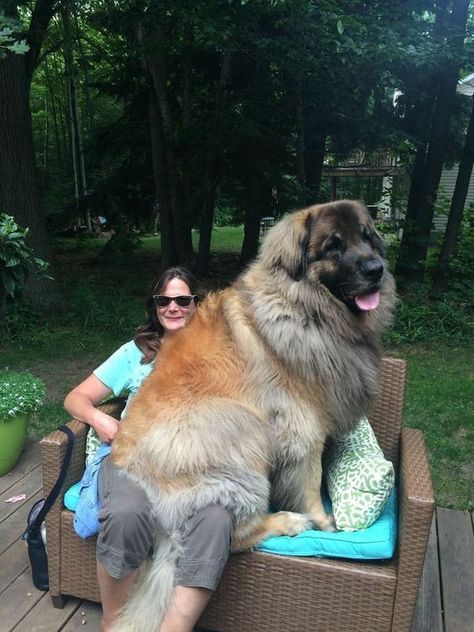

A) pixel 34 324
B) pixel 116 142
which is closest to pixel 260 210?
pixel 116 142

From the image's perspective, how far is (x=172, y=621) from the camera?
180cm

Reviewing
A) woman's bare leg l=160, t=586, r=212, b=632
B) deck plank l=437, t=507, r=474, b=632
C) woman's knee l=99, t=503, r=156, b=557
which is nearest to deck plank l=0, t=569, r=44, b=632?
woman's knee l=99, t=503, r=156, b=557

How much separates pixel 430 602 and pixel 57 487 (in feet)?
5.30

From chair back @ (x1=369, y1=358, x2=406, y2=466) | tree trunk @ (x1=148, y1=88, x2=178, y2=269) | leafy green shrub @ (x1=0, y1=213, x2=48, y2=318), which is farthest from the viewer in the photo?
tree trunk @ (x1=148, y1=88, x2=178, y2=269)

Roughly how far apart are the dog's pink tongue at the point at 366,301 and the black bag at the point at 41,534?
1.29 m

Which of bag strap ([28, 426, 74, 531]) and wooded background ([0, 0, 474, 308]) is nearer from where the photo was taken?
bag strap ([28, 426, 74, 531])

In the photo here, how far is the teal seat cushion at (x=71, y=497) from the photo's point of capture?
221 centimetres

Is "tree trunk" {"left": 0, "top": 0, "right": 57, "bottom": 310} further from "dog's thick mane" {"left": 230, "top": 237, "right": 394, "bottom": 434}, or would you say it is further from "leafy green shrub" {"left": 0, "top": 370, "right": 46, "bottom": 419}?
"dog's thick mane" {"left": 230, "top": 237, "right": 394, "bottom": 434}

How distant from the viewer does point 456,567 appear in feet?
8.30

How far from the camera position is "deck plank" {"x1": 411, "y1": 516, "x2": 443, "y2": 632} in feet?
7.16

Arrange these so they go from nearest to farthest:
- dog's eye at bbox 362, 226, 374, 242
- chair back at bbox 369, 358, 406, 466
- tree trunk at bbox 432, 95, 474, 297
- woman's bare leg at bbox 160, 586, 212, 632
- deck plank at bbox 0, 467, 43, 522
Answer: woman's bare leg at bbox 160, 586, 212, 632 < dog's eye at bbox 362, 226, 374, 242 < chair back at bbox 369, 358, 406, 466 < deck plank at bbox 0, 467, 43, 522 < tree trunk at bbox 432, 95, 474, 297

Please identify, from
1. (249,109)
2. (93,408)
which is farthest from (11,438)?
(249,109)

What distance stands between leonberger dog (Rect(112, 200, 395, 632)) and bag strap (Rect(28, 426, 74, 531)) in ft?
0.91

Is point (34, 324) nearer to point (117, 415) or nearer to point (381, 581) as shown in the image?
point (117, 415)
